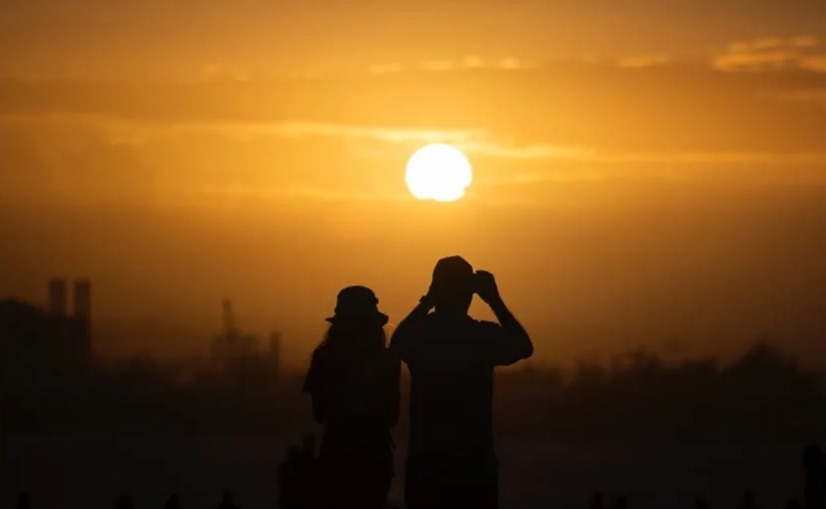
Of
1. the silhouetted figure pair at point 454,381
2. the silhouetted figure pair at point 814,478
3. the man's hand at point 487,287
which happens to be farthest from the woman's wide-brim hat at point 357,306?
the silhouetted figure pair at point 814,478

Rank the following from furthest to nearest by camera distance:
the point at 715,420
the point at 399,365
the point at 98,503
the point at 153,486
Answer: the point at 715,420 → the point at 153,486 → the point at 98,503 → the point at 399,365

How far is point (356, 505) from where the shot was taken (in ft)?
44.6

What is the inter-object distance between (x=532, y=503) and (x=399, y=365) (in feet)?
210

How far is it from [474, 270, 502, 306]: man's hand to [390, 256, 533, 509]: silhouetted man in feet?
0.10

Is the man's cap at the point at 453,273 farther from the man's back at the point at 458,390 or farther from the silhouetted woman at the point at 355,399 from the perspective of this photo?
the silhouetted woman at the point at 355,399

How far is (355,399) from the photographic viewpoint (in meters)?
13.5

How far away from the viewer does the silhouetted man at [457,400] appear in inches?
490

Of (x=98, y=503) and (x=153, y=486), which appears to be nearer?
(x=98, y=503)

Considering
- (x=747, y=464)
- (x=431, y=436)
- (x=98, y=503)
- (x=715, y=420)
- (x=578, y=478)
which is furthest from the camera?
(x=715, y=420)

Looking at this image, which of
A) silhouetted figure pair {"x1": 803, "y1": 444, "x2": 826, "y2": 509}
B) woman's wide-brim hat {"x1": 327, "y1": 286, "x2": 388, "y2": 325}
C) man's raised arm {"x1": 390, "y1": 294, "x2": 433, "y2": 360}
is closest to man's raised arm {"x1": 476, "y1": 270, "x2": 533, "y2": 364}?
man's raised arm {"x1": 390, "y1": 294, "x2": 433, "y2": 360}

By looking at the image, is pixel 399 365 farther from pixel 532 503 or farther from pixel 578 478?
pixel 578 478

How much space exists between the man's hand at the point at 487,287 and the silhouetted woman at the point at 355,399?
1.05 metres

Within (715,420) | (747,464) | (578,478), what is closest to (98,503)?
(578,478)

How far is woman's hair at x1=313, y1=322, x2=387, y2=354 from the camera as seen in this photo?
1350cm
